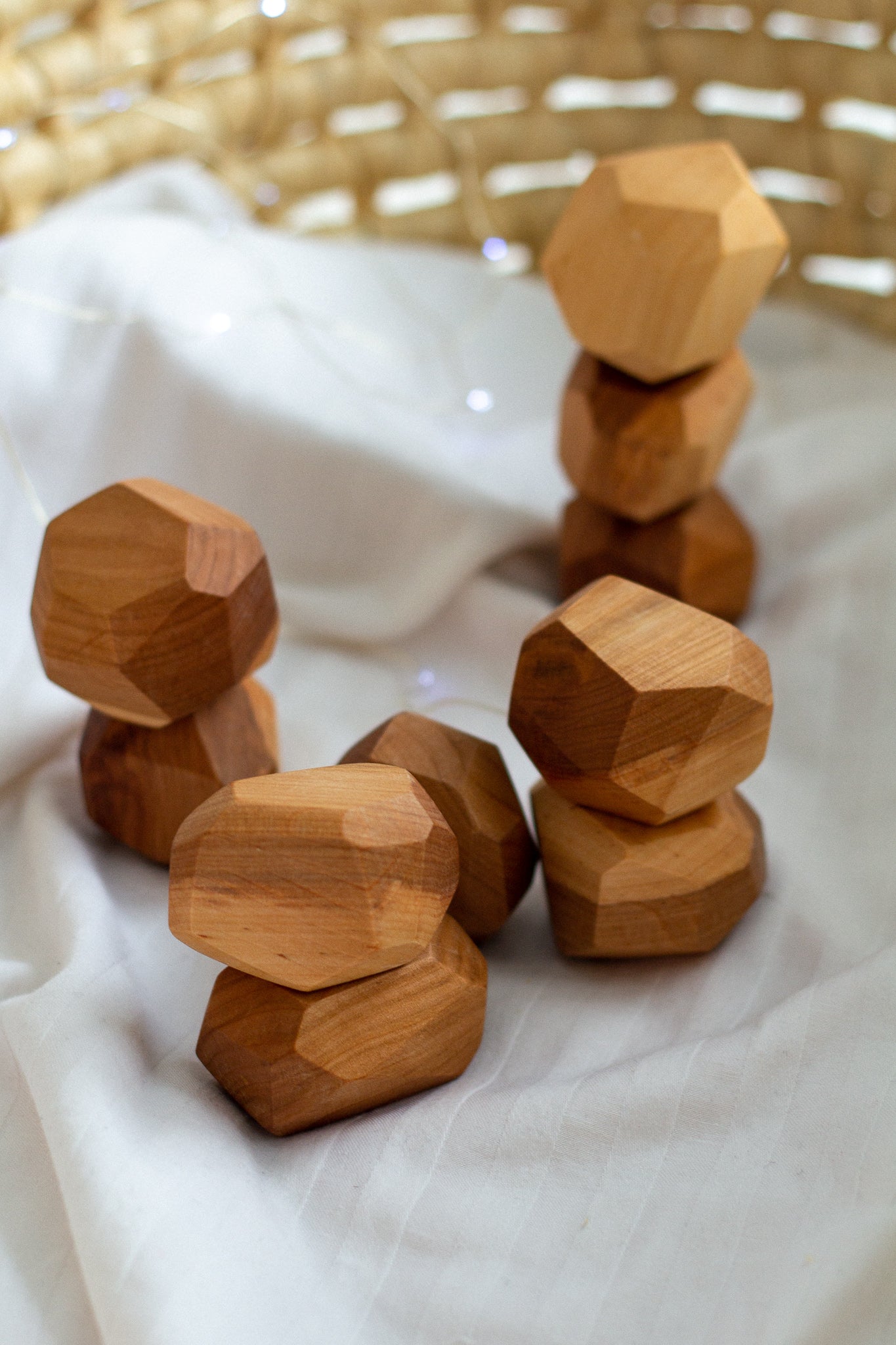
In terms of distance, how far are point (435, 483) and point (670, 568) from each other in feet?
0.50

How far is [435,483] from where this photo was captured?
2.49ft

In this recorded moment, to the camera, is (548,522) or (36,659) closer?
(36,659)

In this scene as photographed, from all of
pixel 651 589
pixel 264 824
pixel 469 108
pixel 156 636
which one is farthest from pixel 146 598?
pixel 469 108

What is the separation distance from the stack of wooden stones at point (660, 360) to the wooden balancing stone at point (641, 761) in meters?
0.17

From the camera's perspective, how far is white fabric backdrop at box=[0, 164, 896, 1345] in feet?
1.40

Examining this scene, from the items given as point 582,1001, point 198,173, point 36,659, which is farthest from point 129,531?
point 198,173

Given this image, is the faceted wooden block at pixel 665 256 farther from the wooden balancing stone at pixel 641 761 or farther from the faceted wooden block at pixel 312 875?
the faceted wooden block at pixel 312 875

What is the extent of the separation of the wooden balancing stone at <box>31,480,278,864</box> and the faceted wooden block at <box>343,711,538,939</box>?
7 cm

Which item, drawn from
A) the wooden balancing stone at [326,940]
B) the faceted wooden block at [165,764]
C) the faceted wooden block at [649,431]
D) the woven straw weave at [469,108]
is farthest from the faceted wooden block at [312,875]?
the woven straw weave at [469,108]

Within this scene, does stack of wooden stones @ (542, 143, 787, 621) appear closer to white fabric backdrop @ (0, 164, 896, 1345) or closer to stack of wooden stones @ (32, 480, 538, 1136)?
white fabric backdrop @ (0, 164, 896, 1345)

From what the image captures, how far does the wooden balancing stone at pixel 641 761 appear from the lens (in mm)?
486

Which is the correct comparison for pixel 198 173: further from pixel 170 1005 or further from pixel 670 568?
pixel 170 1005

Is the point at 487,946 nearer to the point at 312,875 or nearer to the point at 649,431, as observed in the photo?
the point at 312,875

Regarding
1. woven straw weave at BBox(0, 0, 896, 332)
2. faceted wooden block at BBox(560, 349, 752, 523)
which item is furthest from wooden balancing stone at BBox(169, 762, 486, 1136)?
woven straw weave at BBox(0, 0, 896, 332)
